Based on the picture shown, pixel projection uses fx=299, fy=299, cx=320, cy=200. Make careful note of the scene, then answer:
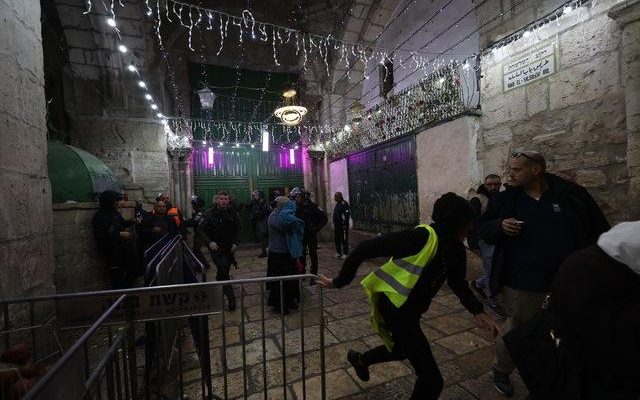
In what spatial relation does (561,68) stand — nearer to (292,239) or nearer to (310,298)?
(292,239)

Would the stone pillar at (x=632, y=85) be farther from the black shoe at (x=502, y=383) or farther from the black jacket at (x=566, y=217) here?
the black shoe at (x=502, y=383)

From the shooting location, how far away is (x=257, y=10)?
12.0 m

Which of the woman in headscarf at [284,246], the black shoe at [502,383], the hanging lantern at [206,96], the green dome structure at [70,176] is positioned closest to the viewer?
the black shoe at [502,383]

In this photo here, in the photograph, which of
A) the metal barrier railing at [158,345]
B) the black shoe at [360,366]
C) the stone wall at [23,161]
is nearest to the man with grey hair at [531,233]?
the black shoe at [360,366]

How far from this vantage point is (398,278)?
2.12 meters

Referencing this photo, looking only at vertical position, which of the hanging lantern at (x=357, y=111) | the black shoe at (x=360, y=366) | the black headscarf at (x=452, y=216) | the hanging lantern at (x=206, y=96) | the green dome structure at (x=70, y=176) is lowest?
the black shoe at (x=360, y=366)

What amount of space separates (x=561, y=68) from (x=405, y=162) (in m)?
3.96

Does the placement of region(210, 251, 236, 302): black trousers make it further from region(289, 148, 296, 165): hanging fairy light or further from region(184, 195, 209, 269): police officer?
region(289, 148, 296, 165): hanging fairy light

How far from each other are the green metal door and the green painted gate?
122 inches

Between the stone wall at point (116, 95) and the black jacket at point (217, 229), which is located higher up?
the stone wall at point (116, 95)

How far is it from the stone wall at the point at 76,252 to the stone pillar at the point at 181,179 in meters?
5.66

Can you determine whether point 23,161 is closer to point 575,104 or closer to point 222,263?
point 222,263

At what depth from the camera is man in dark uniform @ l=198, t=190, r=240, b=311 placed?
5152 millimetres

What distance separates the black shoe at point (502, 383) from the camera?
8.69 ft
